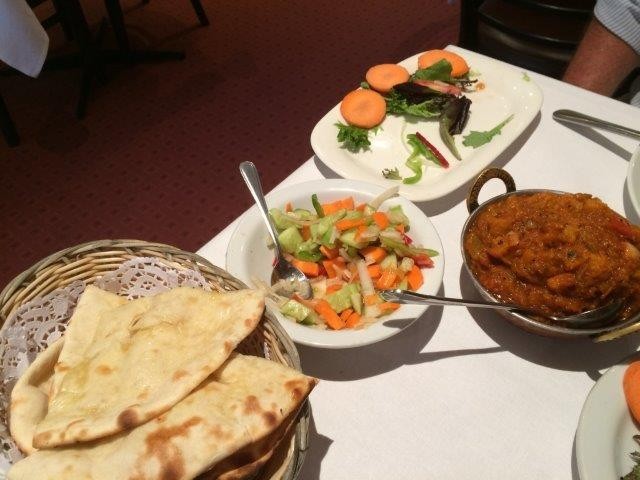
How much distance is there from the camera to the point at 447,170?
5.80 ft

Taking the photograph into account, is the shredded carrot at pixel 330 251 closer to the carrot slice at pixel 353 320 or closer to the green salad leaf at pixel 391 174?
the carrot slice at pixel 353 320

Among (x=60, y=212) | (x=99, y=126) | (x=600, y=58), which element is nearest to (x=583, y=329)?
(x=600, y=58)

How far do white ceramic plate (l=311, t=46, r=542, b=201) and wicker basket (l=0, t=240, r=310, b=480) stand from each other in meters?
0.66

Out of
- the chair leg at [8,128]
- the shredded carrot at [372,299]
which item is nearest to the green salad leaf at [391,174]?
the shredded carrot at [372,299]

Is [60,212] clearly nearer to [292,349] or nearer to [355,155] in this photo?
[355,155]

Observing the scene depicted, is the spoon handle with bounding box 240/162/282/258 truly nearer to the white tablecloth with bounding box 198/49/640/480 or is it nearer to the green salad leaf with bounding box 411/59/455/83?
the white tablecloth with bounding box 198/49/640/480

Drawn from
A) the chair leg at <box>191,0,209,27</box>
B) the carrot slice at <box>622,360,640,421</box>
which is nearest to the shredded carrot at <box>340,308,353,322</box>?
the carrot slice at <box>622,360,640,421</box>

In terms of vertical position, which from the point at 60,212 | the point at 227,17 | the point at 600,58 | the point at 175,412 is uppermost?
the point at 600,58

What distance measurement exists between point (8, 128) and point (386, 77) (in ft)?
8.51

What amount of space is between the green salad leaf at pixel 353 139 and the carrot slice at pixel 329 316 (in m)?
0.74

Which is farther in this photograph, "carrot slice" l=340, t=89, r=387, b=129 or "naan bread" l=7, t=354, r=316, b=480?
"carrot slice" l=340, t=89, r=387, b=129

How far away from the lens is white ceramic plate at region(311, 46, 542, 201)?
165 cm

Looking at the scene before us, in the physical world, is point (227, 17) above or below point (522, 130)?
below

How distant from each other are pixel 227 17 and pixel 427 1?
1.74 m
